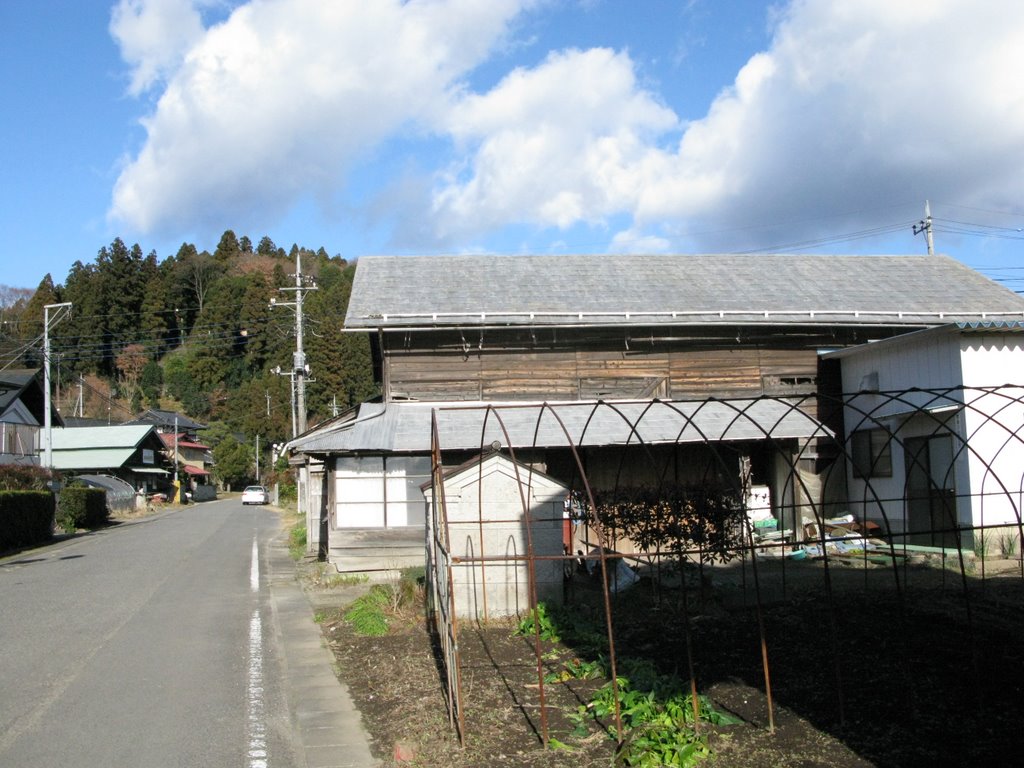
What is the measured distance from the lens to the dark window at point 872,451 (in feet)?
53.3

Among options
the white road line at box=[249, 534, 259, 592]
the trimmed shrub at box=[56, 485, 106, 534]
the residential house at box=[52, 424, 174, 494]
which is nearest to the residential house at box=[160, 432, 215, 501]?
the residential house at box=[52, 424, 174, 494]

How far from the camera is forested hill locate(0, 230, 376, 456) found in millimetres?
71062

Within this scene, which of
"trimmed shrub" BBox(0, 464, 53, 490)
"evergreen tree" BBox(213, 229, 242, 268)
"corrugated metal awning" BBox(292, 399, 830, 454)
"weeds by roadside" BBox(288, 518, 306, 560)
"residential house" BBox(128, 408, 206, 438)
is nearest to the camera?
"corrugated metal awning" BBox(292, 399, 830, 454)

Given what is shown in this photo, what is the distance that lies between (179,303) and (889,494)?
256 ft

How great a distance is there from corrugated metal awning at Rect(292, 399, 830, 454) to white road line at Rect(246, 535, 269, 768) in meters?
3.97

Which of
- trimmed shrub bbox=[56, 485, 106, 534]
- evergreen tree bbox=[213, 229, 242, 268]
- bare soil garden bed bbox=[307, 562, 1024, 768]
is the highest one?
evergreen tree bbox=[213, 229, 242, 268]

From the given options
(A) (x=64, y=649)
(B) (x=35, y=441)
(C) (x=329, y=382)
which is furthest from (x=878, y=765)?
(C) (x=329, y=382)

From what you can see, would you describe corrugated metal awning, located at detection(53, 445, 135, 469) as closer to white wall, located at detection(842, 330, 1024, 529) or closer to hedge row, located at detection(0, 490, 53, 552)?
hedge row, located at detection(0, 490, 53, 552)

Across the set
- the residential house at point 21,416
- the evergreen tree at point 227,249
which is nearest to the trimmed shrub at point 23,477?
the residential house at point 21,416

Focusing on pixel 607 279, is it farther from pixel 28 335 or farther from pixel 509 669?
pixel 28 335

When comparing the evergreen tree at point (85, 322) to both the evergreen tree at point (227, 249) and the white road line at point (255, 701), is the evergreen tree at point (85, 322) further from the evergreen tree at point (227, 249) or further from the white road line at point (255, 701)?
the white road line at point (255, 701)

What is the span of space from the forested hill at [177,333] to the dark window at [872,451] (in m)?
50.6

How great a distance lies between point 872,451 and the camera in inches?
654

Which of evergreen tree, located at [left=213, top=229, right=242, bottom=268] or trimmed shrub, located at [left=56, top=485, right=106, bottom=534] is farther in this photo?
evergreen tree, located at [left=213, top=229, right=242, bottom=268]
